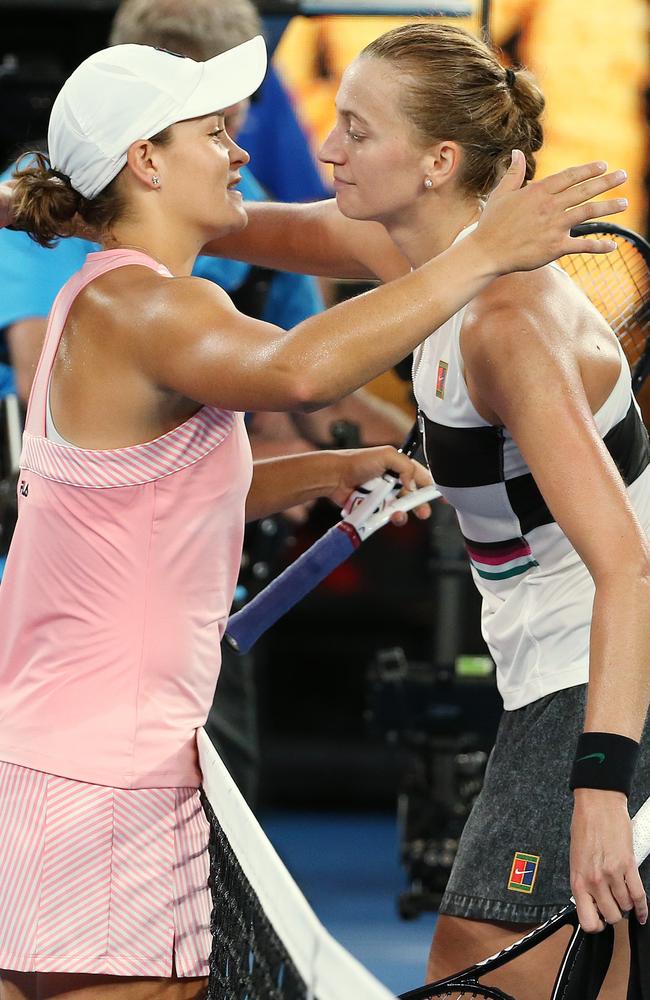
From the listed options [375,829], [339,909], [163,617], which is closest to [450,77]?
[163,617]

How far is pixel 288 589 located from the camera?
247 centimetres

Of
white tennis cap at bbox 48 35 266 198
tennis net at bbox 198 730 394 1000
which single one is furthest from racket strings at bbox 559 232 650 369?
tennis net at bbox 198 730 394 1000

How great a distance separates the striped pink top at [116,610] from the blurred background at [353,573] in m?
1.36

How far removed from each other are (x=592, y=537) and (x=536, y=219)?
353 millimetres

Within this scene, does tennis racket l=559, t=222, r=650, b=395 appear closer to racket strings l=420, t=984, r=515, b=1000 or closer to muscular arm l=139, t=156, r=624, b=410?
muscular arm l=139, t=156, r=624, b=410

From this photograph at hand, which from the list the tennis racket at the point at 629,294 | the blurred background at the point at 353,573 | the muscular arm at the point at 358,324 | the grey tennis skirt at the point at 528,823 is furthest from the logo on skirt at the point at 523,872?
the blurred background at the point at 353,573

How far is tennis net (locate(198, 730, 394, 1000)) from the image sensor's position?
1319 millimetres

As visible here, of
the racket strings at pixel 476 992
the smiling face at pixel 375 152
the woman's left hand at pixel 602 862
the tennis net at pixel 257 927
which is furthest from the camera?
the smiling face at pixel 375 152

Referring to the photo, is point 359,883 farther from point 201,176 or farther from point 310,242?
point 201,176

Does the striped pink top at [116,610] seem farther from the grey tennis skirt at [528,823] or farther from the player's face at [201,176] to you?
the grey tennis skirt at [528,823]

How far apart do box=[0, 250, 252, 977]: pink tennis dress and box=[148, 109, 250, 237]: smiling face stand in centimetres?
12

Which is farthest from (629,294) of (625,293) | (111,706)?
(111,706)

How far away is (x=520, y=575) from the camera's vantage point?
85.4 inches

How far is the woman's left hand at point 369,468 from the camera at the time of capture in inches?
96.0
